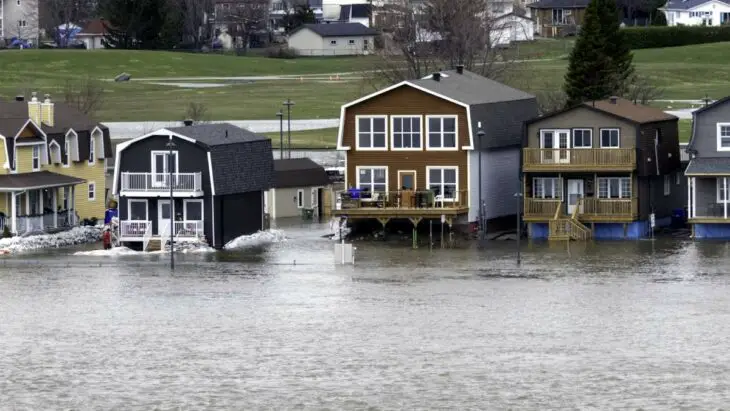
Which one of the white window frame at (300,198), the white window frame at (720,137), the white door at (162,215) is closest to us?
the white door at (162,215)

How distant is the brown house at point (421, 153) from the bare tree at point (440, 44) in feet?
113

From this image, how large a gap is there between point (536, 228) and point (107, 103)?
66.7 m

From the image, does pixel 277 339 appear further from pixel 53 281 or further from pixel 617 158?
pixel 617 158

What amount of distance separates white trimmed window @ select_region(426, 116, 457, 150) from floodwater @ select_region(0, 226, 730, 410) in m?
5.28

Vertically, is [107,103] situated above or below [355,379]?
Result: above

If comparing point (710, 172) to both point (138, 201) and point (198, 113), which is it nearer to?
point (138, 201)

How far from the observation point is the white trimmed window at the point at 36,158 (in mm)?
82731

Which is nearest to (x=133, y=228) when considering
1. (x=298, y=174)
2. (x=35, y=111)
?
(x=35, y=111)

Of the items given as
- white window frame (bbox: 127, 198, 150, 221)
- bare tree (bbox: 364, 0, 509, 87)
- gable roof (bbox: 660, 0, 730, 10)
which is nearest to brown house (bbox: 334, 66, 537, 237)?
white window frame (bbox: 127, 198, 150, 221)

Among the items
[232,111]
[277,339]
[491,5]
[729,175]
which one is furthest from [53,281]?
[491,5]

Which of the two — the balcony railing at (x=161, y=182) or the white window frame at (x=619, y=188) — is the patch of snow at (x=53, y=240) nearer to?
the balcony railing at (x=161, y=182)

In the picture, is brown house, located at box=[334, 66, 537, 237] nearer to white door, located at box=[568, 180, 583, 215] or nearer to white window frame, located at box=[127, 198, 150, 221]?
white door, located at box=[568, 180, 583, 215]

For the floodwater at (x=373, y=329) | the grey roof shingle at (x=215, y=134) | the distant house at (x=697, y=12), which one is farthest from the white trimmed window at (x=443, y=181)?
the distant house at (x=697, y=12)

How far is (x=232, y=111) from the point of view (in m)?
133
